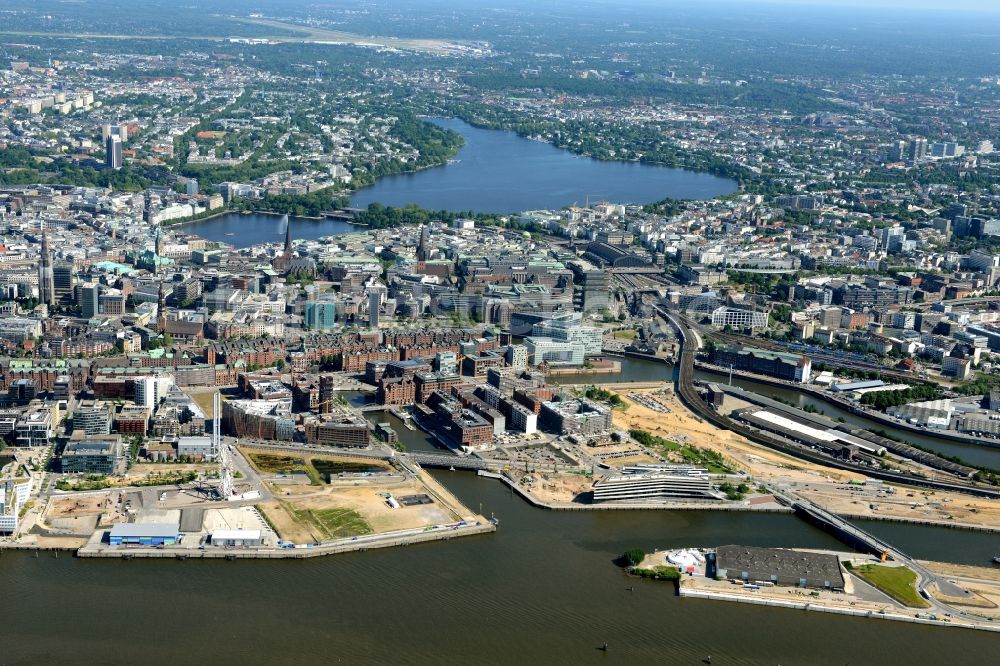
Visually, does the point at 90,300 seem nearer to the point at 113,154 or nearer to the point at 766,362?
the point at 766,362

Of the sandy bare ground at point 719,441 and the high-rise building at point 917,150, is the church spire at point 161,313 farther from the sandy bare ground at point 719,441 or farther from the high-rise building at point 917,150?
the high-rise building at point 917,150

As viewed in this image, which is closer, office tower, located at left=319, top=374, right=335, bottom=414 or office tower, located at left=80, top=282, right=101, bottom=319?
office tower, located at left=319, top=374, right=335, bottom=414

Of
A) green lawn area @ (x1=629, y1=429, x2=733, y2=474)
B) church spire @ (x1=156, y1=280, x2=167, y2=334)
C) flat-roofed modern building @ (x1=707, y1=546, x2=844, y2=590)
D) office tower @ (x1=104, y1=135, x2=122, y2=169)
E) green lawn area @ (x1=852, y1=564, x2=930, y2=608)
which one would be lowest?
church spire @ (x1=156, y1=280, x2=167, y2=334)

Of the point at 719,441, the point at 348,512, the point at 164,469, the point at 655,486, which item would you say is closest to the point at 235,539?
the point at 348,512

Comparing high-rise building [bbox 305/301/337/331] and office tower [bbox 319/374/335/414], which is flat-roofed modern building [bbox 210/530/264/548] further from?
high-rise building [bbox 305/301/337/331]

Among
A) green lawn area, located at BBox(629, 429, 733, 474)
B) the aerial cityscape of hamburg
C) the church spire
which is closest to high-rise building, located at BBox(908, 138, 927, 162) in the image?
the aerial cityscape of hamburg

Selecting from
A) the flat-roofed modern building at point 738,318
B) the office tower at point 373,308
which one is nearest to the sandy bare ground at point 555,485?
the office tower at point 373,308
